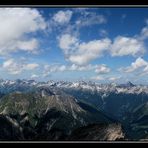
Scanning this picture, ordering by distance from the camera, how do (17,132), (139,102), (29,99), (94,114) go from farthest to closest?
(139,102), (94,114), (29,99), (17,132)

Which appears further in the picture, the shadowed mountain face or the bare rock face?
the shadowed mountain face

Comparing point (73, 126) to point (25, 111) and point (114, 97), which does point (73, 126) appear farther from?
point (114, 97)

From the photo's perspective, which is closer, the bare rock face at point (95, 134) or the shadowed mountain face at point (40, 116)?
the bare rock face at point (95, 134)

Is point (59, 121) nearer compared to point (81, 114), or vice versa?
point (59, 121)

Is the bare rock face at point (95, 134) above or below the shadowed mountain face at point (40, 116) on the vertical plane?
above

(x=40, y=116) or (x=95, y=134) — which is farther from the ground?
(x=95, y=134)

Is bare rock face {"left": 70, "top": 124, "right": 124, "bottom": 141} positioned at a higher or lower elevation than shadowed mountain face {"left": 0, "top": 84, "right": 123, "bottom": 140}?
higher

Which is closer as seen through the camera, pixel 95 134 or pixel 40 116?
pixel 95 134
